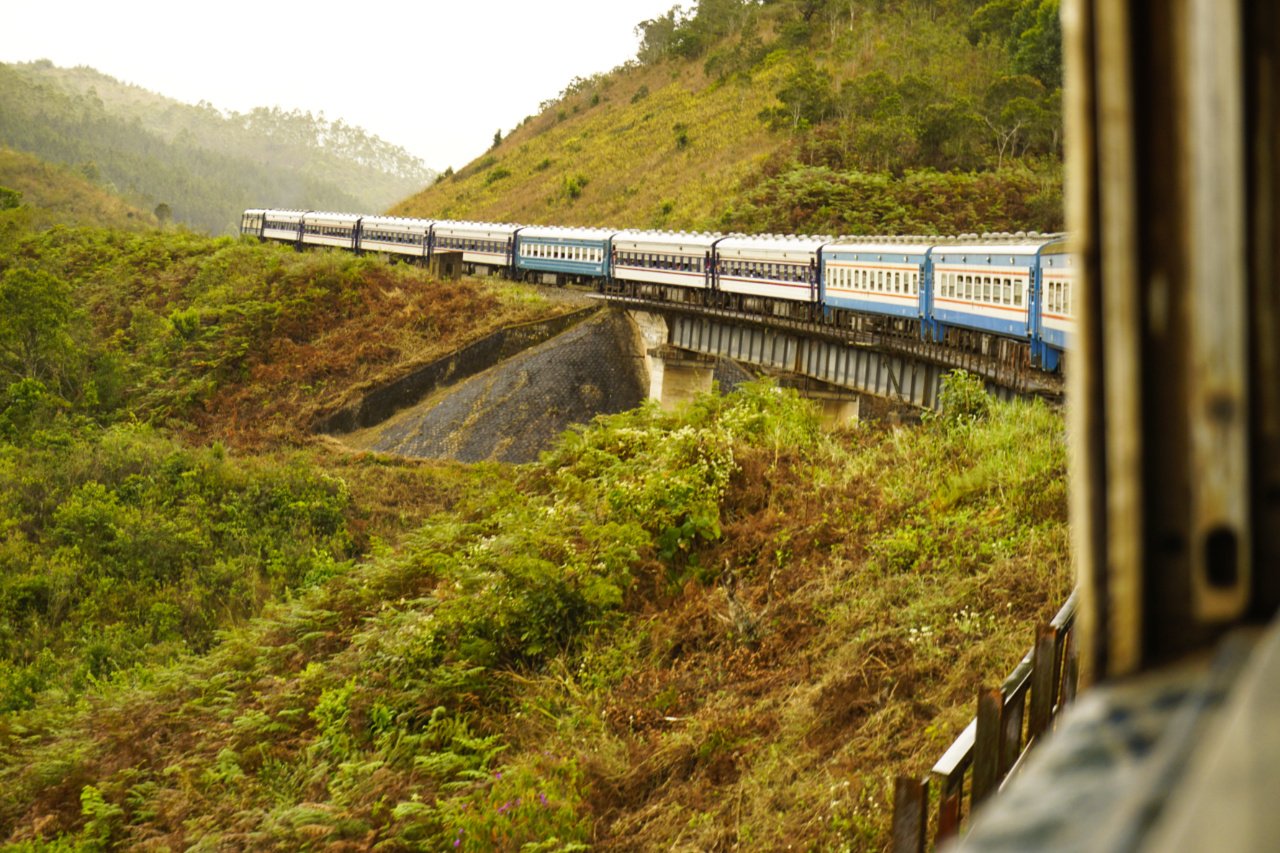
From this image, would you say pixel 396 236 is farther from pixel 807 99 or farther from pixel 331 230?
pixel 807 99

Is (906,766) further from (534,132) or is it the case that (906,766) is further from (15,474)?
(534,132)

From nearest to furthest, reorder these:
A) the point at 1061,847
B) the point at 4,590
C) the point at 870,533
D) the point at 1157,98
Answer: the point at 1061,847
the point at 1157,98
the point at 870,533
the point at 4,590

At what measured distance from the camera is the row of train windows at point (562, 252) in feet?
139

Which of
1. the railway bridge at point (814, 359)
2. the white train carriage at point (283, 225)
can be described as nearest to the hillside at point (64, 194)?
the white train carriage at point (283, 225)

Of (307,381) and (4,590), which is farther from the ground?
(307,381)

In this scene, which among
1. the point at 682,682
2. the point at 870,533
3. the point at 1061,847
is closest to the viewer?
the point at 1061,847

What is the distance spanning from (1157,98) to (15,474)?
3411 cm

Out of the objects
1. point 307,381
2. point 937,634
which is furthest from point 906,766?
point 307,381

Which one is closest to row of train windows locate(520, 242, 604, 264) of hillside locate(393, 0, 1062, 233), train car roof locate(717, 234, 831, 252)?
train car roof locate(717, 234, 831, 252)

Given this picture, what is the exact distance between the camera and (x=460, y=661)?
11594 millimetres

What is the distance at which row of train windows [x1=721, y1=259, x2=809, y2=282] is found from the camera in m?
31.6

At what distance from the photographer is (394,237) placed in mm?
52906

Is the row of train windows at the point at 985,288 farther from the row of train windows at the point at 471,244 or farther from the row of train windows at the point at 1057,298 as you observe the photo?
the row of train windows at the point at 471,244

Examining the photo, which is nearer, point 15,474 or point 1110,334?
point 1110,334
